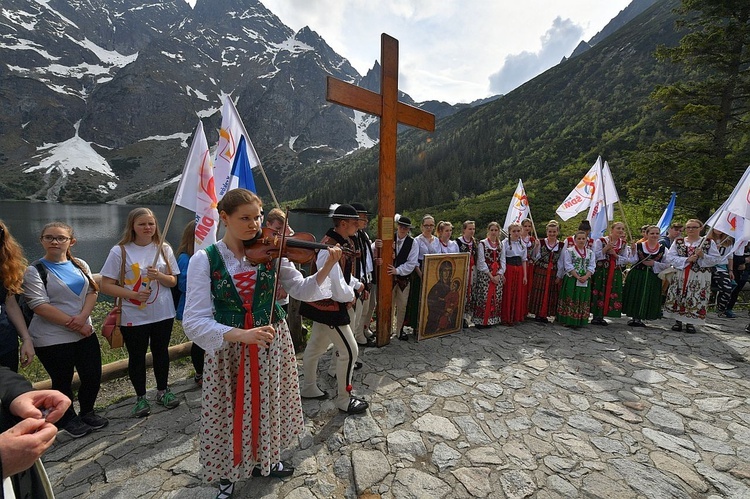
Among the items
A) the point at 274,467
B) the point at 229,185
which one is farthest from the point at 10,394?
the point at 229,185

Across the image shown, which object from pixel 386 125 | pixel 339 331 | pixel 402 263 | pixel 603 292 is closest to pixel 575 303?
pixel 603 292

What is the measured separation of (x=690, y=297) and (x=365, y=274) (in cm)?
574

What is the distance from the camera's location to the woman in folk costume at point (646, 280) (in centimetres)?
618

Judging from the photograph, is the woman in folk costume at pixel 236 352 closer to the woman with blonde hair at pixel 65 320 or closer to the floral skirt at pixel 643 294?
the woman with blonde hair at pixel 65 320

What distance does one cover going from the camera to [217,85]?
7869 inches

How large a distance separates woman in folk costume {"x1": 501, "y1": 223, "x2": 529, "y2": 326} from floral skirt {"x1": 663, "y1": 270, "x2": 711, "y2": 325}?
253cm

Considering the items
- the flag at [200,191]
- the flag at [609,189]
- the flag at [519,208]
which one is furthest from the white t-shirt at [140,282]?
the flag at [609,189]

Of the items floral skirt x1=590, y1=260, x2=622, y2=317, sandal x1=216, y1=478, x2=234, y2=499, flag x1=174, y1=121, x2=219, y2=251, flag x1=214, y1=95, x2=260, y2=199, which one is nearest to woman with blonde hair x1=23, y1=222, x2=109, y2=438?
flag x1=174, y1=121, x2=219, y2=251

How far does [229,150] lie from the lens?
4.39 meters

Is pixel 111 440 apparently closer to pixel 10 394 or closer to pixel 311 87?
pixel 10 394

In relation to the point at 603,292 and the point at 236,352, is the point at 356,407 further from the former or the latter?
the point at 603,292

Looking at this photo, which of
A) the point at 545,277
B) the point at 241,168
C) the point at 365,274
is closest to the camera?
the point at 241,168

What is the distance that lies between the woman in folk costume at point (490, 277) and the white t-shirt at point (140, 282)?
475 centimetres

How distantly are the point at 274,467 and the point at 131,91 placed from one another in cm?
21460
